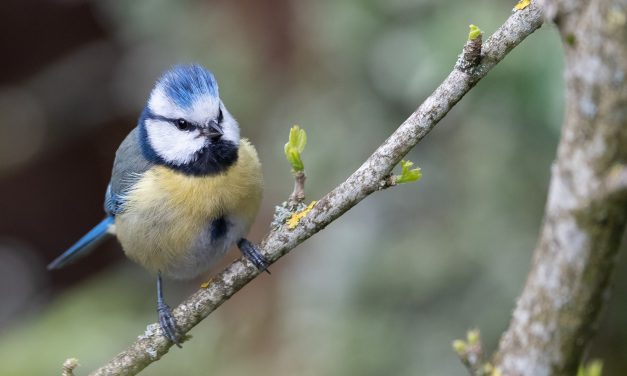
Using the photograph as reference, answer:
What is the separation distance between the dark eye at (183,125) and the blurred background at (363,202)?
2.26 feet

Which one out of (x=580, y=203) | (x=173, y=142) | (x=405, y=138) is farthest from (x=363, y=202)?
(x=580, y=203)

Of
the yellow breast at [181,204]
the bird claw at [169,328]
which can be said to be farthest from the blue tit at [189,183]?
the bird claw at [169,328]

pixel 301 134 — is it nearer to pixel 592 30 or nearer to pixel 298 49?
pixel 592 30

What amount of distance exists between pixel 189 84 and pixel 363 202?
870 millimetres

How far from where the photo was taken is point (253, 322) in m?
3.68

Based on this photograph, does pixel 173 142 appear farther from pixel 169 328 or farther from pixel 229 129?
pixel 169 328

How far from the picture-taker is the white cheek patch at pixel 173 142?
2436 millimetres

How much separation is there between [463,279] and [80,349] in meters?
1.66

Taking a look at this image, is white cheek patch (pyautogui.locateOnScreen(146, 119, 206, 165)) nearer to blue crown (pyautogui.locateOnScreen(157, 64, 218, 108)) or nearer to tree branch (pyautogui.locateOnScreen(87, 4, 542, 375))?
blue crown (pyautogui.locateOnScreen(157, 64, 218, 108))

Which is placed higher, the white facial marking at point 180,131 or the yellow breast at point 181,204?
the white facial marking at point 180,131

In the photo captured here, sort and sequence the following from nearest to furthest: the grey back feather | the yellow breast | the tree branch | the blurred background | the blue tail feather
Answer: the tree branch, the yellow breast, the grey back feather, the blurred background, the blue tail feather

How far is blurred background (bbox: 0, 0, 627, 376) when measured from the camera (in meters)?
2.73

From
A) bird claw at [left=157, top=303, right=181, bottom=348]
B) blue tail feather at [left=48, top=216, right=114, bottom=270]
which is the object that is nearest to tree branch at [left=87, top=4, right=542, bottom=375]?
bird claw at [left=157, top=303, right=181, bottom=348]

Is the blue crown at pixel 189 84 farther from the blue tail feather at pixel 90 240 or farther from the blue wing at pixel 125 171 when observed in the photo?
the blue tail feather at pixel 90 240
